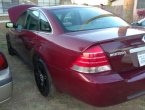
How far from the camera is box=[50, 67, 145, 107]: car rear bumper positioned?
8.78ft

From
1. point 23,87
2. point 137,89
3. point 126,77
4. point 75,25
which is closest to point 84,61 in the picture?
point 126,77

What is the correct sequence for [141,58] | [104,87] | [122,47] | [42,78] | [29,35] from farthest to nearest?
[29,35]
[42,78]
[141,58]
[122,47]
[104,87]

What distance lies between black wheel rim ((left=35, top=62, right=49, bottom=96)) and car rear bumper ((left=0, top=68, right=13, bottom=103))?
0.72m

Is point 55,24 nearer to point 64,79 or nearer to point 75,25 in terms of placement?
point 75,25

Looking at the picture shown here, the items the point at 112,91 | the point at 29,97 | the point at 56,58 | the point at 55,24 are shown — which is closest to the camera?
the point at 112,91

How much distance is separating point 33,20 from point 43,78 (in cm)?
119

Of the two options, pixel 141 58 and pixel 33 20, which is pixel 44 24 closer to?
pixel 33 20

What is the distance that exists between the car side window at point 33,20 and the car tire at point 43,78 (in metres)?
0.64

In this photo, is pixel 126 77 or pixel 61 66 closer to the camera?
pixel 126 77

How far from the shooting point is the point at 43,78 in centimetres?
382

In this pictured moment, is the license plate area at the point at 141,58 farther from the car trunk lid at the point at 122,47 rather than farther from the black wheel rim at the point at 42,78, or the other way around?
the black wheel rim at the point at 42,78

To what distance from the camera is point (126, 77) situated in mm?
2826

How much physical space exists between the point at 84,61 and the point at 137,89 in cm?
78

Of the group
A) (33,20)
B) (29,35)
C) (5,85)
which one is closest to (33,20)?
(33,20)
